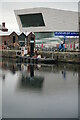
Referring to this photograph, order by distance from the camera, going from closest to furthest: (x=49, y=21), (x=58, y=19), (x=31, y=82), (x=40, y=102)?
1. (x=40, y=102)
2. (x=31, y=82)
3. (x=58, y=19)
4. (x=49, y=21)

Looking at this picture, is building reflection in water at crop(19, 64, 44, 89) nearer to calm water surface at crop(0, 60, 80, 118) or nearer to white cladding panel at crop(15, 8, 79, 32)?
Result: calm water surface at crop(0, 60, 80, 118)

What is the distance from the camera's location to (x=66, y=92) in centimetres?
841

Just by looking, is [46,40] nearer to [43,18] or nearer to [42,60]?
[43,18]

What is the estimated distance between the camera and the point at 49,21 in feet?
102

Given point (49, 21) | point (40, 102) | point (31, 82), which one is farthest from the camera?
point (49, 21)

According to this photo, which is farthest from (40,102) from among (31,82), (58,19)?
(58,19)

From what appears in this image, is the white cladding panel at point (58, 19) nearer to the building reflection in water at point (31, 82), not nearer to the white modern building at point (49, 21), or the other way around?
the white modern building at point (49, 21)

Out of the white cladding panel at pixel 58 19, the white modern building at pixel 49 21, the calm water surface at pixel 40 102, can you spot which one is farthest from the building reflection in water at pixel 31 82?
the white cladding panel at pixel 58 19

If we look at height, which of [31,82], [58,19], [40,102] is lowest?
[40,102]

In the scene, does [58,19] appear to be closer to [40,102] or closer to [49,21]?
[49,21]

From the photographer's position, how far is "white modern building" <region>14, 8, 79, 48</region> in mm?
30781

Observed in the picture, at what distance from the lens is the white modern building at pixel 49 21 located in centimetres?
3078

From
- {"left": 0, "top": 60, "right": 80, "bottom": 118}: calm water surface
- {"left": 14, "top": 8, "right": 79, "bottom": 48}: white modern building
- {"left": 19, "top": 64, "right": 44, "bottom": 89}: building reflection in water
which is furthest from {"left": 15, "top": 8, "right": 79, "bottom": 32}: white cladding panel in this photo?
{"left": 0, "top": 60, "right": 80, "bottom": 118}: calm water surface

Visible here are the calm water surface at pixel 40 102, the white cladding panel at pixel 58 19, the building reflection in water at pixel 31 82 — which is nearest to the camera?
the calm water surface at pixel 40 102
